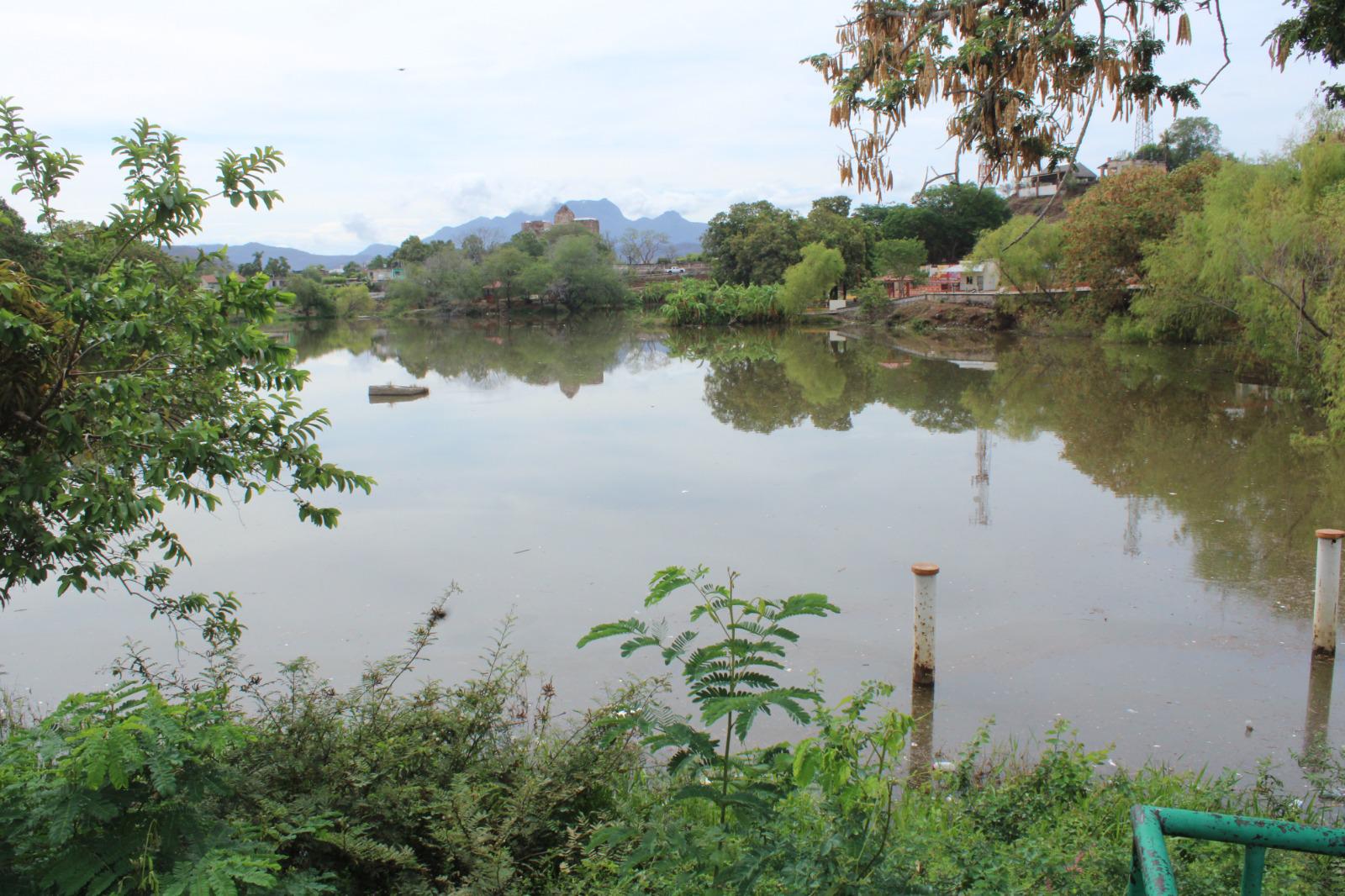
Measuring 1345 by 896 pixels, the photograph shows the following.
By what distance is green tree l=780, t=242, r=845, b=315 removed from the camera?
54125 mm

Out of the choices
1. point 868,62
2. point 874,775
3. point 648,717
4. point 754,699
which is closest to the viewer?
point 754,699

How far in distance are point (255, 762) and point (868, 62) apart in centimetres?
460

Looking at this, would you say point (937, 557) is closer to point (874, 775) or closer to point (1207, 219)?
point (874, 775)

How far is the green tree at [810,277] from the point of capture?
54.1 metres

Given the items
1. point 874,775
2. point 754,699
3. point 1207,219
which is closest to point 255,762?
point 754,699

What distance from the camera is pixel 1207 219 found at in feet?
83.8

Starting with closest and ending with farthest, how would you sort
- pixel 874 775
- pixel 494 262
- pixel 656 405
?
pixel 874 775 < pixel 656 405 < pixel 494 262

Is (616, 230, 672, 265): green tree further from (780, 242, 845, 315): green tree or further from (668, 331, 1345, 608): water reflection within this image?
(668, 331, 1345, 608): water reflection

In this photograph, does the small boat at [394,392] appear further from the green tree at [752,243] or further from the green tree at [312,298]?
the green tree at [312,298]

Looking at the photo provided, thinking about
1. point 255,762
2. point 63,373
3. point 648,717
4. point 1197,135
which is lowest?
point 255,762

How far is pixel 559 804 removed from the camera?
4074mm

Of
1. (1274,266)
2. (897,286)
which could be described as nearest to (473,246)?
(897,286)

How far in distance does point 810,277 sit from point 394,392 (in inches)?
1345

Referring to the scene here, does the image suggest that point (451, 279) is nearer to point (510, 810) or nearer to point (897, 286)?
point (897, 286)
